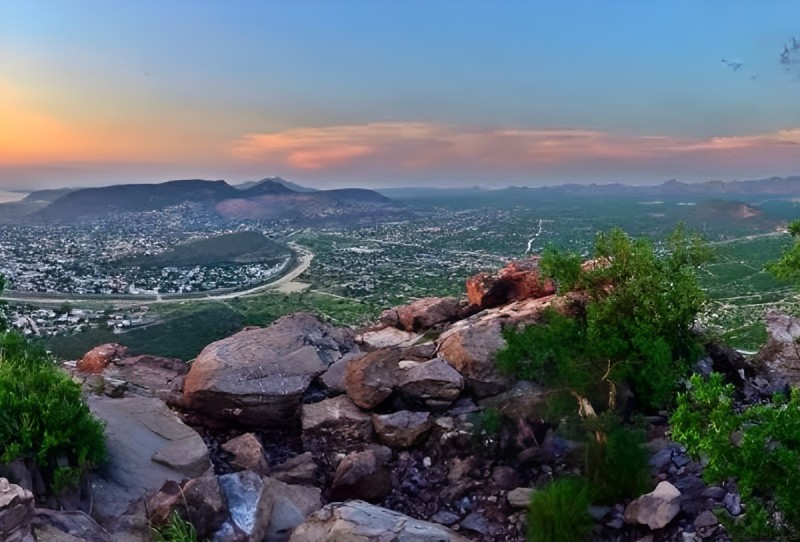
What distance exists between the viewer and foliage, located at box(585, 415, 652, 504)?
1481 centimetres

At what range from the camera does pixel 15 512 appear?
1095cm

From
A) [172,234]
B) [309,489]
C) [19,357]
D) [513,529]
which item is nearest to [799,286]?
[513,529]

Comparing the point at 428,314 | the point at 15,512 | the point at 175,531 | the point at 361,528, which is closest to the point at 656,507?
the point at 361,528

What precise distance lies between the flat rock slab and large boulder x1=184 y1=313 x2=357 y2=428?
60.0 inches

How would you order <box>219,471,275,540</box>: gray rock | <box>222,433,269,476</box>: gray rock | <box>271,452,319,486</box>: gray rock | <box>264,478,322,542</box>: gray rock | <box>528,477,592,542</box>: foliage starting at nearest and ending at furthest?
<box>219,471,275,540</box>: gray rock, <box>528,477,592,542</box>: foliage, <box>264,478,322,542</box>: gray rock, <box>271,452,319,486</box>: gray rock, <box>222,433,269,476</box>: gray rock

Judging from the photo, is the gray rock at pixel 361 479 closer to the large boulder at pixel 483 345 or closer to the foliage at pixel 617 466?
the large boulder at pixel 483 345

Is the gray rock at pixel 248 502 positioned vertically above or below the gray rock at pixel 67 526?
below

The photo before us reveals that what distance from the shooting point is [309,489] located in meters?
15.3

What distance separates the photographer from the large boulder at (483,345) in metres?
19.7

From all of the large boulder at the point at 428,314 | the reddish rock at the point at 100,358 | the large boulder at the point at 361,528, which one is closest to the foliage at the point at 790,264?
the large boulder at the point at 361,528

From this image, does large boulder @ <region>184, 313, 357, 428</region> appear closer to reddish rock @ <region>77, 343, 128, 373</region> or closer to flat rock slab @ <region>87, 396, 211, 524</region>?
flat rock slab @ <region>87, 396, 211, 524</region>

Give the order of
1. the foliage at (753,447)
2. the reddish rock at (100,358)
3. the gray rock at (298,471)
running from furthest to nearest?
1. the reddish rock at (100,358)
2. the gray rock at (298,471)
3. the foliage at (753,447)

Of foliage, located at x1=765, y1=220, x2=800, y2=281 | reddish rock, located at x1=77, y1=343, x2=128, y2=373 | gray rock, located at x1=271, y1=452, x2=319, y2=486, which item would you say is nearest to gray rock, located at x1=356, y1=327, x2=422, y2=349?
gray rock, located at x1=271, y1=452, x2=319, y2=486

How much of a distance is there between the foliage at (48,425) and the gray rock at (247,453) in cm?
396
